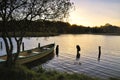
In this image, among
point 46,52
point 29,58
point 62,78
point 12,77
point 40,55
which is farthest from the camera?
point 46,52

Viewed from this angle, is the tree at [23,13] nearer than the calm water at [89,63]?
Yes

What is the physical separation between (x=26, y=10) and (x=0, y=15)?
1.98 metres

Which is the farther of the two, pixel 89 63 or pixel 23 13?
pixel 89 63

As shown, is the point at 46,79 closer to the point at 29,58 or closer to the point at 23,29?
the point at 23,29

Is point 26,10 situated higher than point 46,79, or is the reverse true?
point 26,10

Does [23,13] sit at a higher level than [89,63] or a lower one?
higher

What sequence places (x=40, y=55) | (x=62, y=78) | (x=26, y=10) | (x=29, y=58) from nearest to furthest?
(x=62, y=78) → (x=26, y=10) → (x=29, y=58) → (x=40, y=55)

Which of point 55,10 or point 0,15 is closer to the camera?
point 0,15

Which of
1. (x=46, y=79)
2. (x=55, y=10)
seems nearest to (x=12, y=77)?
(x=46, y=79)

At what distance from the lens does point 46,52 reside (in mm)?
44062

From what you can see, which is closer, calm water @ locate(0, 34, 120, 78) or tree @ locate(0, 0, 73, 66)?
tree @ locate(0, 0, 73, 66)

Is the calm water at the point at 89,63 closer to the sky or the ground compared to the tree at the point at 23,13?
closer to the ground

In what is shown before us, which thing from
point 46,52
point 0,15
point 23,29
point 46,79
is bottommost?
point 46,52

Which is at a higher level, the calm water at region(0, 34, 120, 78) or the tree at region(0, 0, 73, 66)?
the tree at region(0, 0, 73, 66)
